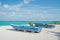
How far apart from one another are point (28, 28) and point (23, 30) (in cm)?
87

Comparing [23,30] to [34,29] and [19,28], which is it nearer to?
[19,28]

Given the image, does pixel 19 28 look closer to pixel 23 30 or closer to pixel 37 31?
pixel 23 30

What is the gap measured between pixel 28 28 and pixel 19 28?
143 cm

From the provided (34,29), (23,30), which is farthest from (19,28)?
(34,29)

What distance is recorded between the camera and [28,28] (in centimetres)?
1358

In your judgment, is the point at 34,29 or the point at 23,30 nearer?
the point at 34,29

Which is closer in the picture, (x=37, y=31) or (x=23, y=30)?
(x=37, y=31)

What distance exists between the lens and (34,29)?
13.2 m

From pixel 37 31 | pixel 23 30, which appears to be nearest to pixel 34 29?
pixel 37 31

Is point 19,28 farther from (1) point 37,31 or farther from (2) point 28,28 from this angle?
(1) point 37,31

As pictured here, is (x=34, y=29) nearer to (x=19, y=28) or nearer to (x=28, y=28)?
(x=28, y=28)

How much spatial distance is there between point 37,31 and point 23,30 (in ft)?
6.11

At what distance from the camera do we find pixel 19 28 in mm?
14500

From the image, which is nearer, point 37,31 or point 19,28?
point 37,31
